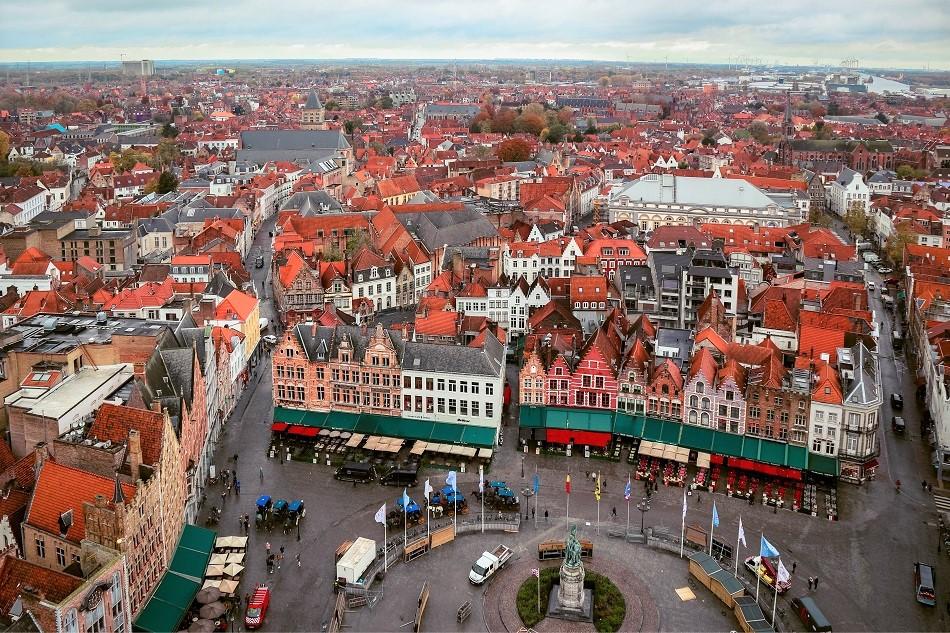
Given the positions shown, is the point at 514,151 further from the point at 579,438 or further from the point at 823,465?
the point at 823,465

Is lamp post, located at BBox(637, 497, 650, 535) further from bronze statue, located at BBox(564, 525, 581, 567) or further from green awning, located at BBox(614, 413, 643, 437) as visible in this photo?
bronze statue, located at BBox(564, 525, 581, 567)

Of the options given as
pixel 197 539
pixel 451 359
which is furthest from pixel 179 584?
pixel 451 359

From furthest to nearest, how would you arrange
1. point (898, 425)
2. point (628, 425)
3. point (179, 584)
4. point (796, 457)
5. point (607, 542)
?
point (898, 425), point (628, 425), point (796, 457), point (607, 542), point (179, 584)

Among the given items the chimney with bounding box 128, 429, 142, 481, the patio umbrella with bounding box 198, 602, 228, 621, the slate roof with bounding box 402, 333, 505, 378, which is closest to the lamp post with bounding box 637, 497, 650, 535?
the slate roof with bounding box 402, 333, 505, 378

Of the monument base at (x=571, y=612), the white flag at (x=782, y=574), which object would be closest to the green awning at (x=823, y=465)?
the white flag at (x=782, y=574)

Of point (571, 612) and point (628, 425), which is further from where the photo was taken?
point (628, 425)

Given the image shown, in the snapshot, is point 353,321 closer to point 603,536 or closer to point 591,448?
point 591,448
